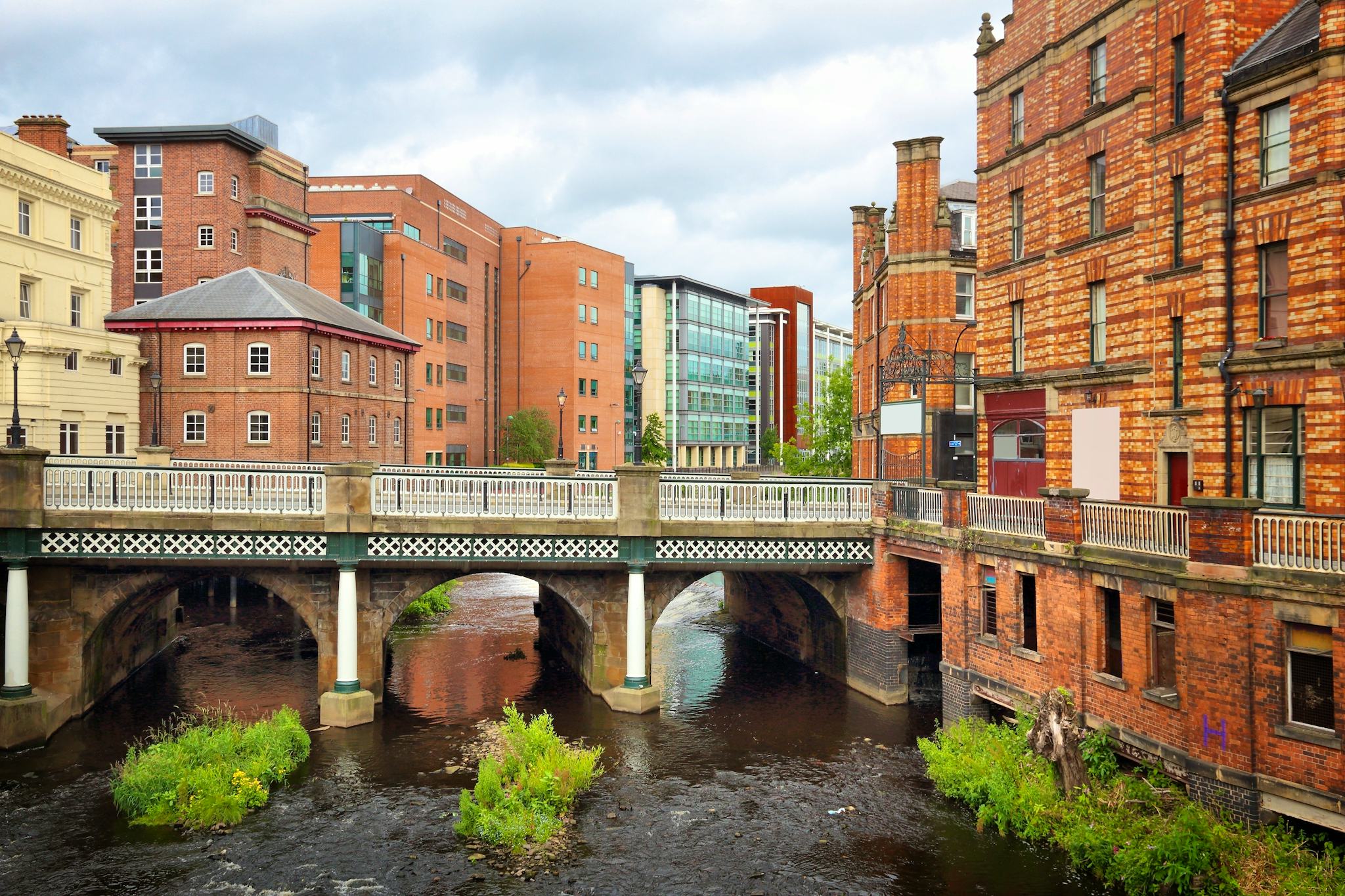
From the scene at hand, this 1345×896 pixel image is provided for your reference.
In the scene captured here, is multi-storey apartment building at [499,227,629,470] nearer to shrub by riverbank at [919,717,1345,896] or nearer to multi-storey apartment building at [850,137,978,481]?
multi-storey apartment building at [850,137,978,481]

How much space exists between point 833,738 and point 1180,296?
12.5 metres

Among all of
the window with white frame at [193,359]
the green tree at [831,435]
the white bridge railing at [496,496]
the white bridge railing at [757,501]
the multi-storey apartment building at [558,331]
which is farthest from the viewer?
the multi-storey apartment building at [558,331]

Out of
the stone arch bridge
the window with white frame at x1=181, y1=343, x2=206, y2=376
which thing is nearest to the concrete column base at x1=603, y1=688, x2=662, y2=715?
the stone arch bridge

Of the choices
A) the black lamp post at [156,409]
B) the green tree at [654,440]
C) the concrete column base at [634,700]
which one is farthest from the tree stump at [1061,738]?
the green tree at [654,440]

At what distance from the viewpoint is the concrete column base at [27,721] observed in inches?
874

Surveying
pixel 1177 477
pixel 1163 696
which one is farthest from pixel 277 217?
pixel 1163 696

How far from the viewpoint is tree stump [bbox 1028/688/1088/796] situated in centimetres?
1705

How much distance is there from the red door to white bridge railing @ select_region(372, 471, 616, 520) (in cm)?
1274

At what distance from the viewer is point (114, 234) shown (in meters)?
56.6

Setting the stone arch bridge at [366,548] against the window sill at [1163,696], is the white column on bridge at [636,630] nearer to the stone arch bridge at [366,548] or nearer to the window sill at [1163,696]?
the stone arch bridge at [366,548]

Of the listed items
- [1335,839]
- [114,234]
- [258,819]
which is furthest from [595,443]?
[1335,839]

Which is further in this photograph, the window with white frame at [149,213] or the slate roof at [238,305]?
the window with white frame at [149,213]

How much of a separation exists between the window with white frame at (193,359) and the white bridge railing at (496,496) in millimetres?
24291

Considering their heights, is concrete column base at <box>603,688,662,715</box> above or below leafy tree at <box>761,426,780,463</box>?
below
